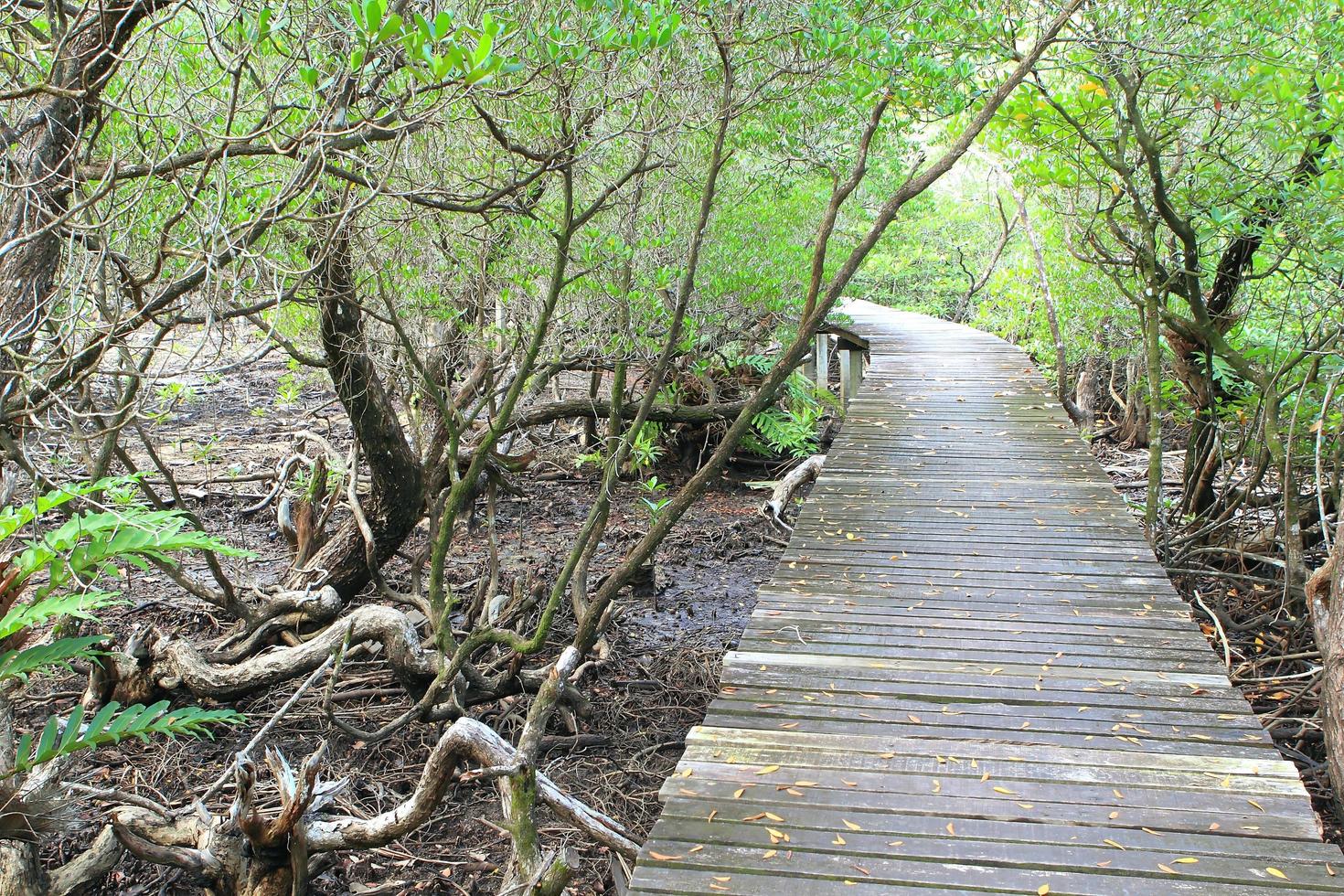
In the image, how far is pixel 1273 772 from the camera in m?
3.45

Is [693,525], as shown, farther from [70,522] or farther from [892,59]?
[70,522]

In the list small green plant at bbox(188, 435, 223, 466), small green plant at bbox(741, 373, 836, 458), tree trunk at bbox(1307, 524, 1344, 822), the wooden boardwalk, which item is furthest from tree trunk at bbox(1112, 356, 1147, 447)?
small green plant at bbox(188, 435, 223, 466)

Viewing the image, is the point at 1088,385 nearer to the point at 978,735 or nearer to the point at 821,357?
the point at 821,357

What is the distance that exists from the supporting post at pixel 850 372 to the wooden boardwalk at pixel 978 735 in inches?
272

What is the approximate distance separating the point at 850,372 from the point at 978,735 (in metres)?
10.1

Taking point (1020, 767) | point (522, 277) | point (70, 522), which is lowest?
point (1020, 767)

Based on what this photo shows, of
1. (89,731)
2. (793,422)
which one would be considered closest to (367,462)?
(89,731)

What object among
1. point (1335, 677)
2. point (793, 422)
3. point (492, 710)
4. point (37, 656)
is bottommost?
point (492, 710)

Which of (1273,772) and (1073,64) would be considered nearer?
(1273,772)

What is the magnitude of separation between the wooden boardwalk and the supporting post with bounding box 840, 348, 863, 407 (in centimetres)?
691

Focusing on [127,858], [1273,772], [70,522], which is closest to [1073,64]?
[1273,772]

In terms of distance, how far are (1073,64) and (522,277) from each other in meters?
4.02

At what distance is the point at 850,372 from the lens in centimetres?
1359

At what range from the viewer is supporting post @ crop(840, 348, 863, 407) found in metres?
13.5
